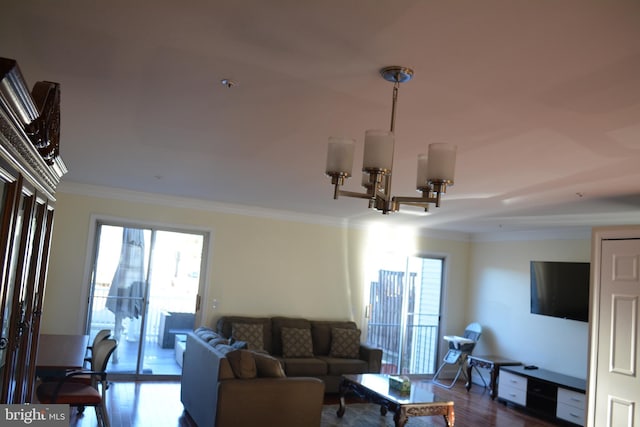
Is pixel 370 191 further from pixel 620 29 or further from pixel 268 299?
pixel 268 299

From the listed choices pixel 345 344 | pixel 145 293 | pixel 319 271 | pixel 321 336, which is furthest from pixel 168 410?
pixel 319 271

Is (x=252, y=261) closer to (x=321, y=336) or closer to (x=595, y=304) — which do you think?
(x=321, y=336)

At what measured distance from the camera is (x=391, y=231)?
8484 millimetres

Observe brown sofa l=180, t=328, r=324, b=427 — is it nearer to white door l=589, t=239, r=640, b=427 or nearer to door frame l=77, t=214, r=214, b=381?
white door l=589, t=239, r=640, b=427

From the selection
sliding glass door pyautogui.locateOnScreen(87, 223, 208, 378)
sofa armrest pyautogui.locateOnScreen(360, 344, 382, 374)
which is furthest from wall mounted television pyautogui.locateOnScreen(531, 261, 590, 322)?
sliding glass door pyautogui.locateOnScreen(87, 223, 208, 378)

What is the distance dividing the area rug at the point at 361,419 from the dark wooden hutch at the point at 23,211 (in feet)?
12.2

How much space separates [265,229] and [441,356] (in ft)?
12.4

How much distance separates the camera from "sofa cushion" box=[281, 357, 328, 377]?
6.64 m

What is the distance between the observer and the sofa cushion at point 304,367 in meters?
6.64

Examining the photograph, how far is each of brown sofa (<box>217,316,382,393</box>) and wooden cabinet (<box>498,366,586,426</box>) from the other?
182cm

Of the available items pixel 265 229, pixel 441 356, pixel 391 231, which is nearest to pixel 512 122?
pixel 265 229

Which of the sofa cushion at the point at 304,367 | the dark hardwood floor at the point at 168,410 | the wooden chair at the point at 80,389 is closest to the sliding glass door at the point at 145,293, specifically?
the dark hardwood floor at the point at 168,410

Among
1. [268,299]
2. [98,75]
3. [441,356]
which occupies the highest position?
[98,75]

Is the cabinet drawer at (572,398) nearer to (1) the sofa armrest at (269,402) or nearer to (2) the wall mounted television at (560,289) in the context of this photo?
(2) the wall mounted television at (560,289)
